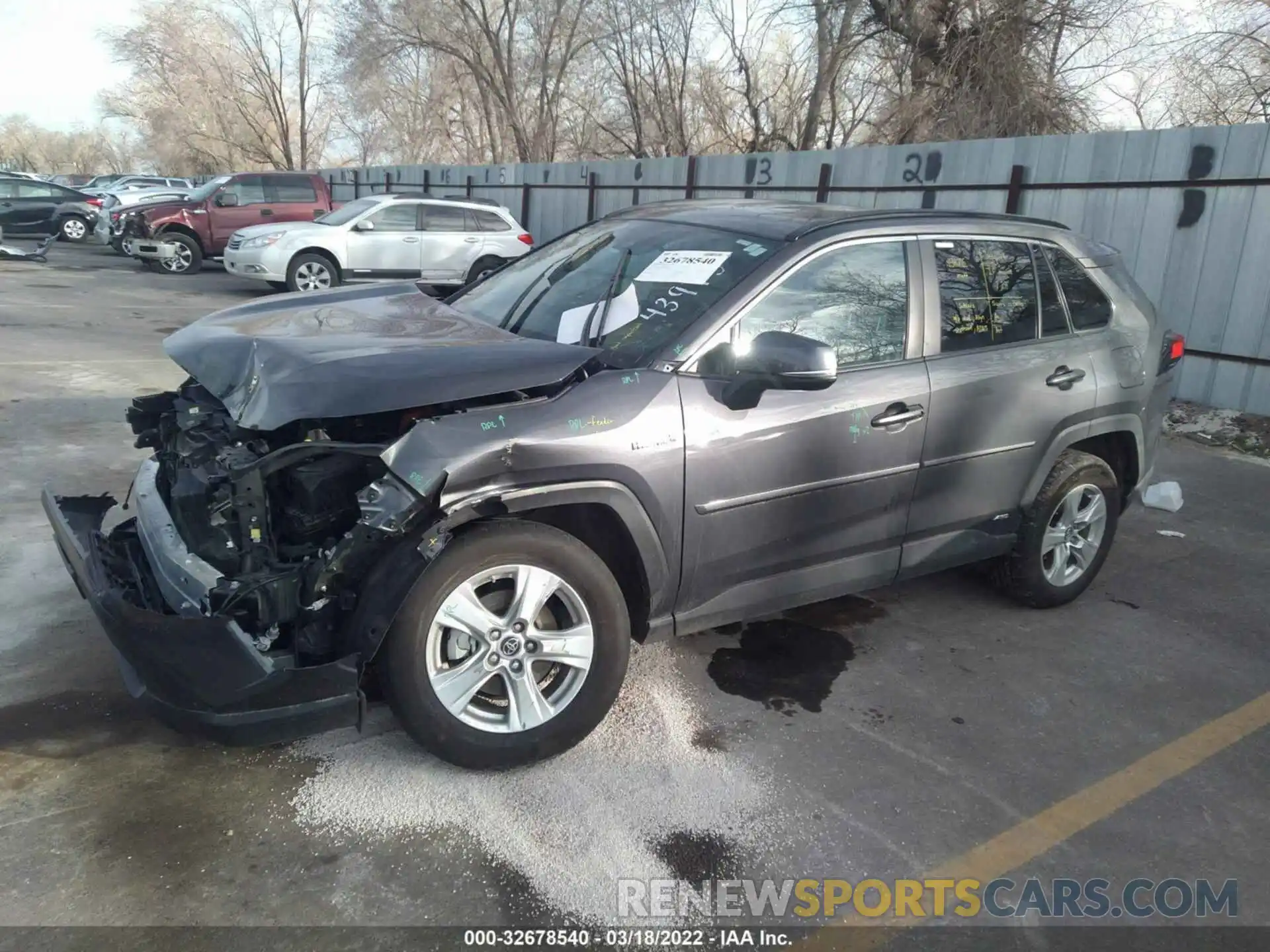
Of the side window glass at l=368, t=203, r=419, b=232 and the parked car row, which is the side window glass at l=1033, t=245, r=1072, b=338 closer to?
the parked car row

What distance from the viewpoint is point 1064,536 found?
13.9ft

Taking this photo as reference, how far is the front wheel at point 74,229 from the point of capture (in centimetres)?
2225

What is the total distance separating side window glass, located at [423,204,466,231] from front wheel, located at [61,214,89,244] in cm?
1340

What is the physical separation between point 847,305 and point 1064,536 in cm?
168

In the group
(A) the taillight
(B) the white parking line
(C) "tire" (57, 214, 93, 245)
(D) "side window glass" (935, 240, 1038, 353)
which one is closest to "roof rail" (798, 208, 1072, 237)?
(D) "side window glass" (935, 240, 1038, 353)

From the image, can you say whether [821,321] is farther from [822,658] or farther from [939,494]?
[822,658]

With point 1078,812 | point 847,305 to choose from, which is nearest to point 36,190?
point 847,305

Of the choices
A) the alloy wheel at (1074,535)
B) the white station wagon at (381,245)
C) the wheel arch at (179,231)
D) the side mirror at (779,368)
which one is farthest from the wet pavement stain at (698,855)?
the wheel arch at (179,231)

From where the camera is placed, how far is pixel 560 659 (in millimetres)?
2883

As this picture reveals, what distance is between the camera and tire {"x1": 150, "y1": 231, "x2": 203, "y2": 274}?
1698cm

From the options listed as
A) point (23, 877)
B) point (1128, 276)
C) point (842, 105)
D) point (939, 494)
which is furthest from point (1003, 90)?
point (23, 877)

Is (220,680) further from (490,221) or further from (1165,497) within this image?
(490,221)

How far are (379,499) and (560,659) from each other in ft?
2.53

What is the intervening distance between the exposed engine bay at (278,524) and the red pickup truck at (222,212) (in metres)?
15.4
